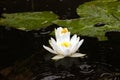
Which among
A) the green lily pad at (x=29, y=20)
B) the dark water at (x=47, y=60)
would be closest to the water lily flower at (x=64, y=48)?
the dark water at (x=47, y=60)

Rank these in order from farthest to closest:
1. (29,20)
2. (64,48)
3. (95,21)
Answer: (29,20)
(95,21)
(64,48)

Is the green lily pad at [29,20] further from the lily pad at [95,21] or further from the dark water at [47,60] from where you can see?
the lily pad at [95,21]

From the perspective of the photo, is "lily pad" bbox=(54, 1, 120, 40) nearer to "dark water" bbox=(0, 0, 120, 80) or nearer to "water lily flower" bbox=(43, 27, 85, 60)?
"dark water" bbox=(0, 0, 120, 80)

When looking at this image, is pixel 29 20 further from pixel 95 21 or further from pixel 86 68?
pixel 86 68

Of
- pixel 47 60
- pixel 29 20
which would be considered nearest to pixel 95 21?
pixel 29 20

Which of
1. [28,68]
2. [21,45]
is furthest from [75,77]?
[21,45]
